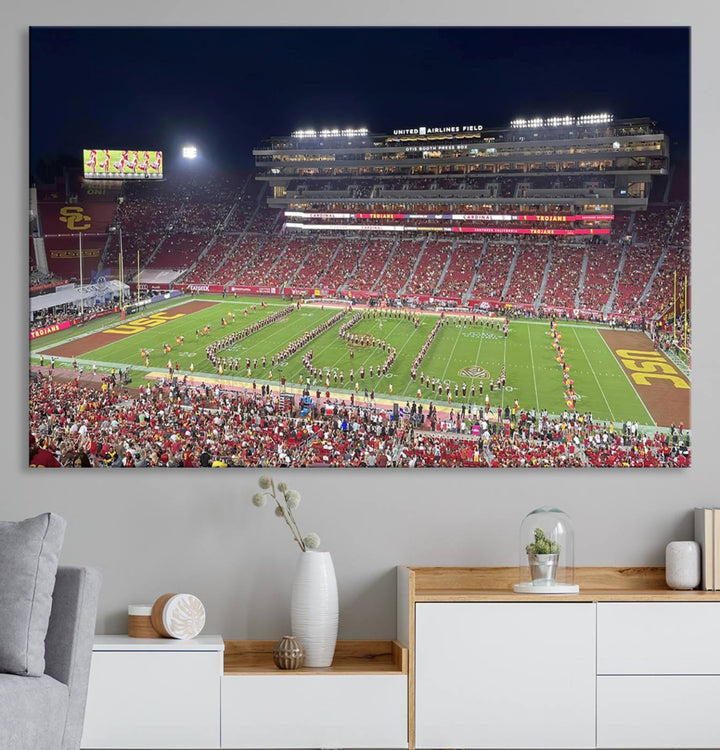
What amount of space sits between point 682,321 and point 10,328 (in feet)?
8.66

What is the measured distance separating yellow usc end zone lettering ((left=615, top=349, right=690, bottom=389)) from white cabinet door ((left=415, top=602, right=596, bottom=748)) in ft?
3.44

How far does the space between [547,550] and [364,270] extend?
131 centimetres

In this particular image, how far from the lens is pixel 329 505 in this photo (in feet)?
13.0

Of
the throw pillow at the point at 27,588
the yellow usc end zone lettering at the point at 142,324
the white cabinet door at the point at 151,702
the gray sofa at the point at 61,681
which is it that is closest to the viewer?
the gray sofa at the point at 61,681

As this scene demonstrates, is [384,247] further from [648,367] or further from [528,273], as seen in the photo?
[648,367]

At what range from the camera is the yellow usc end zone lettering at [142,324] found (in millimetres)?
4031

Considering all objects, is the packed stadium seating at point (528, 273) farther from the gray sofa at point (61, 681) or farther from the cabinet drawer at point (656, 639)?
the gray sofa at point (61, 681)

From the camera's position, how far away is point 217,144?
13.2 feet

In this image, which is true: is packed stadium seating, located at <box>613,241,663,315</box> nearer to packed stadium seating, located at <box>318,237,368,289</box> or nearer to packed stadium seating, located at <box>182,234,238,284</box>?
packed stadium seating, located at <box>318,237,368,289</box>

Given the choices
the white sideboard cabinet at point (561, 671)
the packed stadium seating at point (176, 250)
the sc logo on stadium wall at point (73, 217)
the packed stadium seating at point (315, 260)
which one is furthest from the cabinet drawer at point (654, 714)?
the sc logo on stadium wall at point (73, 217)

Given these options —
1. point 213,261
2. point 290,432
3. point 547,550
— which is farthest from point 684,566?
point 213,261

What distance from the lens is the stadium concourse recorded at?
3.96 metres

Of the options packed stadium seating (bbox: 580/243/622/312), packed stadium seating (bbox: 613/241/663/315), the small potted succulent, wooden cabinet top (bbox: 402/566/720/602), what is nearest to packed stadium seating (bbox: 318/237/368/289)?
packed stadium seating (bbox: 580/243/622/312)

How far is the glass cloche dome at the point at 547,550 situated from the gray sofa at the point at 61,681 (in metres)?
1.61
